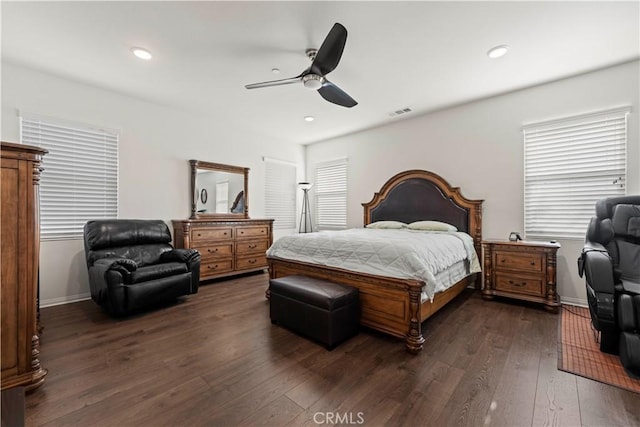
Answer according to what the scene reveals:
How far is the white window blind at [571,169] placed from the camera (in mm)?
3125

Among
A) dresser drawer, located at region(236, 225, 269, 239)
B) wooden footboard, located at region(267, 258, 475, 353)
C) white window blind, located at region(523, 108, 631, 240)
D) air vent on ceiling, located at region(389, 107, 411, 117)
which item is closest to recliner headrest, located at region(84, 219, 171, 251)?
dresser drawer, located at region(236, 225, 269, 239)

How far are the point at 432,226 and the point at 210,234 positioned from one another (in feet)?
11.4

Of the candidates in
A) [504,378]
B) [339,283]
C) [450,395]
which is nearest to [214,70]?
[339,283]

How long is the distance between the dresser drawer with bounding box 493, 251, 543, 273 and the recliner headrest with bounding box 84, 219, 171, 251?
14.9 feet

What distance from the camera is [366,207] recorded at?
5.35 meters

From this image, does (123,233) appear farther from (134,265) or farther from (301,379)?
(301,379)

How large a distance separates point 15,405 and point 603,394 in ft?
9.70

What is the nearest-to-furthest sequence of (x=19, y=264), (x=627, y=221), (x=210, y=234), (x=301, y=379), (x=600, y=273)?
(x=19, y=264) < (x=301, y=379) < (x=600, y=273) < (x=627, y=221) < (x=210, y=234)

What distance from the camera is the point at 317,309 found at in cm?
231

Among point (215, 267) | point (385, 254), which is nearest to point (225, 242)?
point (215, 267)

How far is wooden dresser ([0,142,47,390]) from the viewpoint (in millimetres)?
1627

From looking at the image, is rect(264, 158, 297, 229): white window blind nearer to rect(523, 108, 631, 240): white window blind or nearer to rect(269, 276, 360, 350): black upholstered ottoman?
rect(269, 276, 360, 350): black upholstered ottoman

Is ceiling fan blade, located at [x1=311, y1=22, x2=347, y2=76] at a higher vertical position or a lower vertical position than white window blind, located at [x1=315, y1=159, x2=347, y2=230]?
higher

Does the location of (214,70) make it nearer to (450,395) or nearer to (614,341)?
(450,395)
